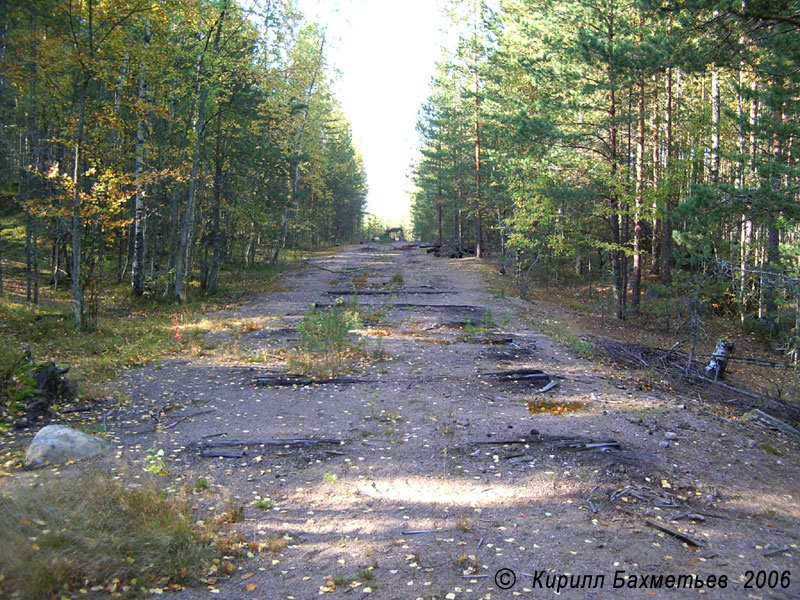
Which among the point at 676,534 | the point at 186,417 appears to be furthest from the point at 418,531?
the point at 186,417

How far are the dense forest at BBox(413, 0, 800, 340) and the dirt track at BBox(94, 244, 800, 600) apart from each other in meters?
3.29

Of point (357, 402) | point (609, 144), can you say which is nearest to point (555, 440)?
point (357, 402)

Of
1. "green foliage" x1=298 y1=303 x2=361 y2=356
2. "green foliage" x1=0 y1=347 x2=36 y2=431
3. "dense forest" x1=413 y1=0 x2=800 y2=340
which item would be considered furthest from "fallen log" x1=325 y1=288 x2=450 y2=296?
"green foliage" x1=0 y1=347 x2=36 y2=431

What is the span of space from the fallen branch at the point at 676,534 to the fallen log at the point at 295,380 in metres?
5.41

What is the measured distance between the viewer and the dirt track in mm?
4129

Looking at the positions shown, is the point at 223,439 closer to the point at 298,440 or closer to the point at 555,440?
the point at 298,440

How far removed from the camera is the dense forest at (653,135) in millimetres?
10062

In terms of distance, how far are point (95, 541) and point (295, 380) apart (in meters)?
5.66

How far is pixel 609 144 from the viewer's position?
59.7ft

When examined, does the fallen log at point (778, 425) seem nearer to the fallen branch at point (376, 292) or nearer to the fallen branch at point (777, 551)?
the fallen branch at point (777, 551)

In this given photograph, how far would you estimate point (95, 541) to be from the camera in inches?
148

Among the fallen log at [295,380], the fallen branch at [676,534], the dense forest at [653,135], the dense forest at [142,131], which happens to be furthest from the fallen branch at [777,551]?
the dense forest at [142,131]

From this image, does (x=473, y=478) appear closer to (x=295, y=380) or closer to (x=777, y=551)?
(x=777, y=551)

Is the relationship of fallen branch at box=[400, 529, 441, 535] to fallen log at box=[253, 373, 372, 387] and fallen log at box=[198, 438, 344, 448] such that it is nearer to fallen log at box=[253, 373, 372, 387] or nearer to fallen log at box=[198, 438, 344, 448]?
fallen log at box=[198, 438, 344, 448]
